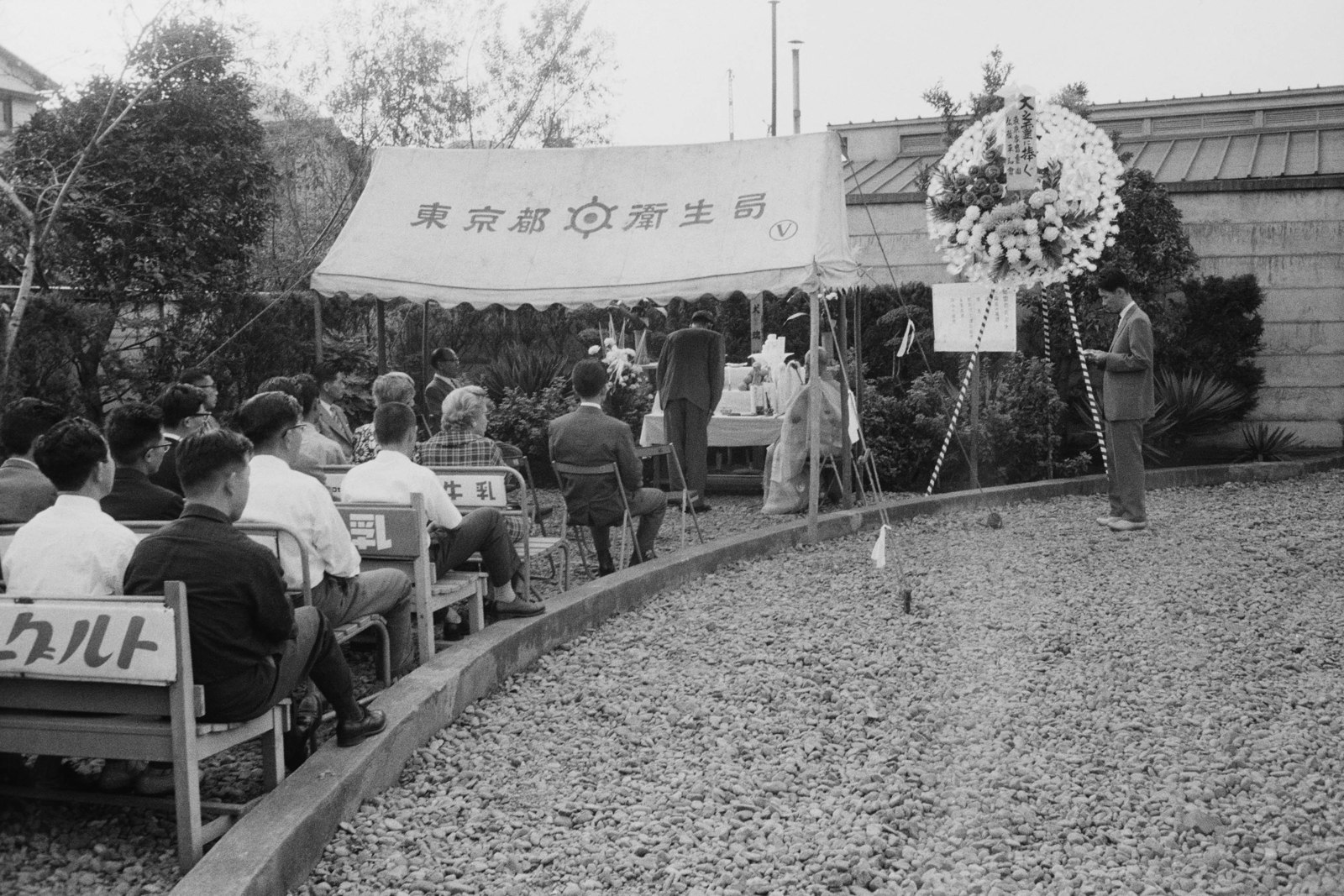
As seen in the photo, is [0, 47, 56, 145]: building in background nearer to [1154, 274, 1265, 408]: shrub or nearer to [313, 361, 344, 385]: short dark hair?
[313, 361, 344, 385]: short dark hair

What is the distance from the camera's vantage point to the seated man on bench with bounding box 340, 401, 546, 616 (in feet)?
17.6

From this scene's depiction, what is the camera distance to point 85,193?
1162 cm

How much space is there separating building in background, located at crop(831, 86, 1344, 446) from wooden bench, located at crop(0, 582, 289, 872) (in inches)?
379

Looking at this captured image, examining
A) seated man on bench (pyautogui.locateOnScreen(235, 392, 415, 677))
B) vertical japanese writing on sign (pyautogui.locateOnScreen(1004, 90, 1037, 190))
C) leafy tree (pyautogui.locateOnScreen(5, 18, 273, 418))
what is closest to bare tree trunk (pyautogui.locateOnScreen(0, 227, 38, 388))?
leafy tree (pyautogui.locateOnScreen(5, 18, 273, 418))

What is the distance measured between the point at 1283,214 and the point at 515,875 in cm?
1328

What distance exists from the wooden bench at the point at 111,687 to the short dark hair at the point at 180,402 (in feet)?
7.76

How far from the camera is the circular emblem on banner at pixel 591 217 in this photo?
8.96 meters

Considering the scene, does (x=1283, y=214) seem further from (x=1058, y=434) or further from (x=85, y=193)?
(x=85, y=193)

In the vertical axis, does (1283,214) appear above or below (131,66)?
below

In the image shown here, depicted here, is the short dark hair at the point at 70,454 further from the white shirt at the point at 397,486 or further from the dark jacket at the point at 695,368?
the dark jacket at the point at 695,368

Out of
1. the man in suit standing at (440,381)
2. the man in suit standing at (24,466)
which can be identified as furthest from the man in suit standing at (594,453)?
the man in suit standing at (24,466)

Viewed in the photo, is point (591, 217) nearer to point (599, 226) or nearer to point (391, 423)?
point (599, 226)

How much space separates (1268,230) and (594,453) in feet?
33.2

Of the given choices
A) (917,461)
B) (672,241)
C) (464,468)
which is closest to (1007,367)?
(917,461)
